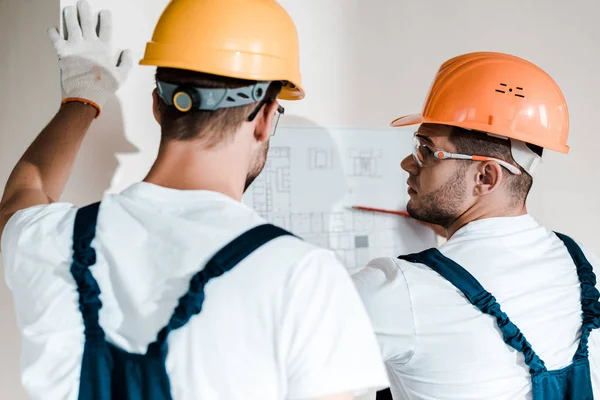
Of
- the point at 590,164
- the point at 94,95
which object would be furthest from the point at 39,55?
the point at 590,164

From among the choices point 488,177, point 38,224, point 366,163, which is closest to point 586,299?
point 488,177

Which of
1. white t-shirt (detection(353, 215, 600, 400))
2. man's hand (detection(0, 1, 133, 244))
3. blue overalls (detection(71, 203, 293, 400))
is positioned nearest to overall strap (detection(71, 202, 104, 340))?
blue overalls (detection(71, 203, 293, 400))

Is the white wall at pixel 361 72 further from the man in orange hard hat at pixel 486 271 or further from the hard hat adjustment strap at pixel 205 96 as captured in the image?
the hard hat adjustment strap at pixel 205 96

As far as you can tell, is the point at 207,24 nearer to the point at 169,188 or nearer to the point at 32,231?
the point at 169,188

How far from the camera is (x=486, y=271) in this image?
4.08 ft

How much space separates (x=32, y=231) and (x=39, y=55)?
977 millimetres

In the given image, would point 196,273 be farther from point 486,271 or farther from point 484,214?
point 484,214

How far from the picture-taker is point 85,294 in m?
0.84

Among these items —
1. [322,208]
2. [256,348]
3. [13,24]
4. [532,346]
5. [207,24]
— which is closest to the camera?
[256,348]

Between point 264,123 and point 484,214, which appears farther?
point 484,214

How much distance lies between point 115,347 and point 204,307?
145 millimetres

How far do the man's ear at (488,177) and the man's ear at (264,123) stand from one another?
602mm

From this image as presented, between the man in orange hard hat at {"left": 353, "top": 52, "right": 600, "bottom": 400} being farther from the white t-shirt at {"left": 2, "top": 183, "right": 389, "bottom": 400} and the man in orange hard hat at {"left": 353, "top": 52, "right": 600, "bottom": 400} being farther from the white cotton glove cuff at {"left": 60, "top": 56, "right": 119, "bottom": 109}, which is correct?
the white cotton glove cuff at {"left": 60, "top": 56, "right": 119, "bottom": 109}

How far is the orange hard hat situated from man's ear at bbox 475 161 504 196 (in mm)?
70
